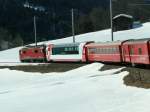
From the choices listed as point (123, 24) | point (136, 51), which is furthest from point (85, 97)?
point (123, 24)

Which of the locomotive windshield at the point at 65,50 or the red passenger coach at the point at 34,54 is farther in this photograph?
the red passenger coach at the point at 34,54

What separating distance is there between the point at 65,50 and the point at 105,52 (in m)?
13.5

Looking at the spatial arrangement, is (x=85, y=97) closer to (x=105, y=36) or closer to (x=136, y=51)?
(x=136, y=51)

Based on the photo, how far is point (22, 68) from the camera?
2904 inches

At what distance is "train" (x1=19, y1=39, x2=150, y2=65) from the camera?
4775cm

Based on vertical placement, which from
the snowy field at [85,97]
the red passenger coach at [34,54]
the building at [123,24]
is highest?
the building at [123,24]

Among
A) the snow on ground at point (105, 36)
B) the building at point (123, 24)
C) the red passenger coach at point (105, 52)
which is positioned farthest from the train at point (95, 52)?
the building at point (123, 24)

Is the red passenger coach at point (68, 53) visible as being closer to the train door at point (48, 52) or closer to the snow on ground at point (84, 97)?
the train door at point (48, 52)

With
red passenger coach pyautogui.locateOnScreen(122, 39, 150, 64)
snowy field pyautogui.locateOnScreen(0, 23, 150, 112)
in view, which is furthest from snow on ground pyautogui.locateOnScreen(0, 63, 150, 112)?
red passenger coach pyautogui.locateOnScreen(122, 39, 150, 64)

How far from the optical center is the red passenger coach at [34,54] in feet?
267

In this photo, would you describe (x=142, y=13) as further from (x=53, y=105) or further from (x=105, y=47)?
(x=53, y=105)

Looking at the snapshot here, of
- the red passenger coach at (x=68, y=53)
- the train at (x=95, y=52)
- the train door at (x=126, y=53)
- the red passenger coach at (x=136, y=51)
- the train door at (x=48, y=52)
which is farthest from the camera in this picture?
the train door at (x=48, y=52)

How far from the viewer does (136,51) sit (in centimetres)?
4875

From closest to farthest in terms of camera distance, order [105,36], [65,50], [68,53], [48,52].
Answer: [68,53]
[65,50]
[48,52]
[105,36]
